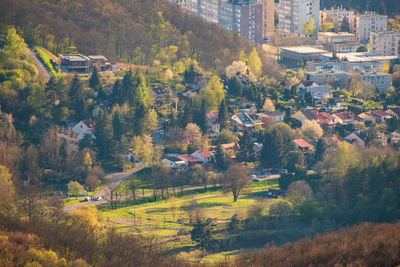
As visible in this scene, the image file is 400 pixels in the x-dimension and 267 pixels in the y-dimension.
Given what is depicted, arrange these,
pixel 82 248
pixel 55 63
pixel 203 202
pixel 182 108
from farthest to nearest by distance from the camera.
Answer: pixel 55 63 → pixel 182 108 → pixel 203 202 → pixel 82 248

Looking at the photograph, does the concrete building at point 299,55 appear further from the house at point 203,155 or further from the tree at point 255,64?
the house at point 203,155

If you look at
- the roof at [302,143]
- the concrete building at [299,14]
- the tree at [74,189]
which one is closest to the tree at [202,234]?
the tree at [74,189]

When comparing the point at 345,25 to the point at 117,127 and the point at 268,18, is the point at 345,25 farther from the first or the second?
the point at 117,127

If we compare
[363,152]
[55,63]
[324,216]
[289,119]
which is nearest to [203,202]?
[324,216]

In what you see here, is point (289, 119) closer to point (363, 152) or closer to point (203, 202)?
point (363, 152)

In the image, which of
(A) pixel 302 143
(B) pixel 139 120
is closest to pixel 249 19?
(A) pixel 302 143
